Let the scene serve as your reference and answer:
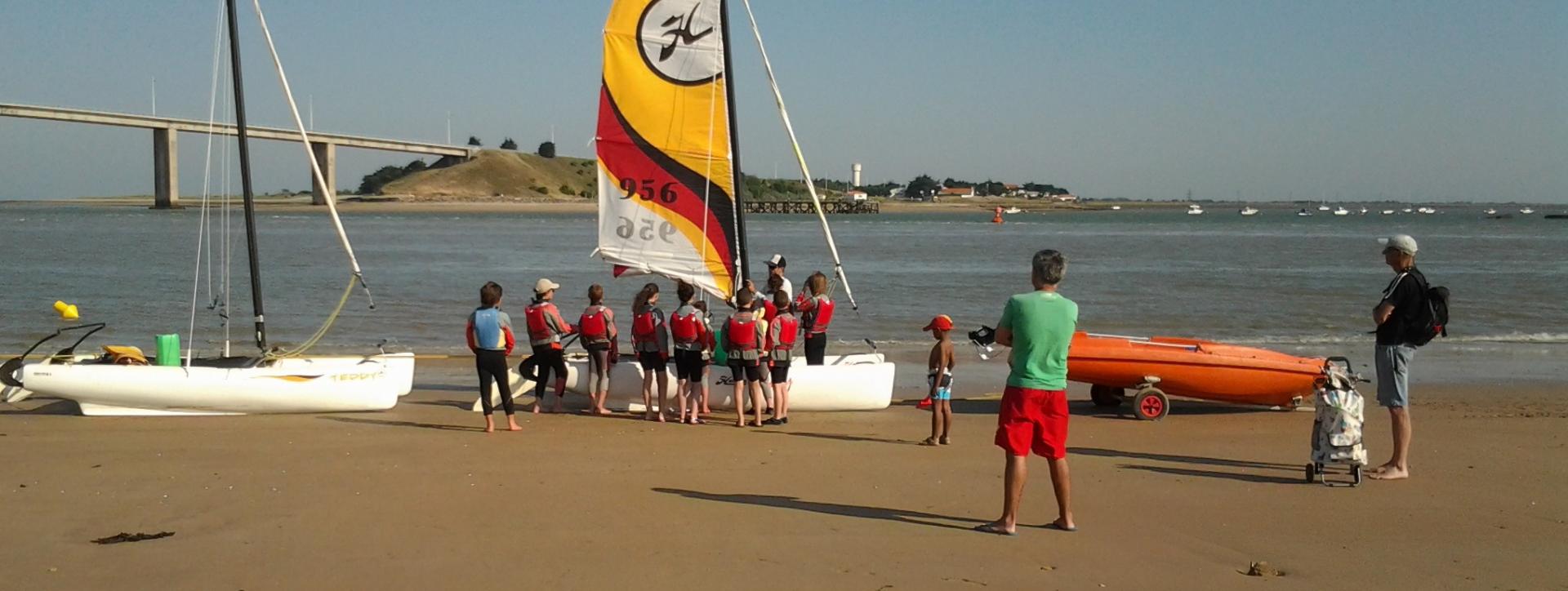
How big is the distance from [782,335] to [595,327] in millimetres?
1584

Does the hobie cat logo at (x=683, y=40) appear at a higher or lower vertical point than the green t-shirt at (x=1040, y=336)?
higher

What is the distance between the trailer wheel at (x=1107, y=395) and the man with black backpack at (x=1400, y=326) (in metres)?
3.61

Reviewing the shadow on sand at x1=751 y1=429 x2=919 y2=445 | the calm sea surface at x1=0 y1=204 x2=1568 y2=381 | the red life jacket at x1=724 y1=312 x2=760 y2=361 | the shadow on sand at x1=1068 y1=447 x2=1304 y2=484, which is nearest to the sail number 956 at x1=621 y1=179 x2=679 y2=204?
the red life jacket at x1=724 y1=312 x2=760 y2=361

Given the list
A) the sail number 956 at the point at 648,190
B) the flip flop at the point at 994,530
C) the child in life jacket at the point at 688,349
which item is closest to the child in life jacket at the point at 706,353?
the child in life jacket at the point at 688,349

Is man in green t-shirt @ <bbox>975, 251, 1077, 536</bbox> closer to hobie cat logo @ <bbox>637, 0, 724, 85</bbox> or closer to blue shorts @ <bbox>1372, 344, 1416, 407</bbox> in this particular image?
blue shorts @ <bbox>1372, 344, 1416, 407</bbox>

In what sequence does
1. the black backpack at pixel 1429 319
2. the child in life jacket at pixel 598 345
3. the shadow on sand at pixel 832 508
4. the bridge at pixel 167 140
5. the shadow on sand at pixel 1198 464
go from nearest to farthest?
the shadow on sand at pixel 832 508, the black backpack at pixel 1429 319, the shadow on sand at pixel 1198 464, the child in life jacket at pixel 598 345, the bridge at pixel 167 140

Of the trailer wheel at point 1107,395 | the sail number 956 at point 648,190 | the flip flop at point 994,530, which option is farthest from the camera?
the sail number 956 at point 648,190

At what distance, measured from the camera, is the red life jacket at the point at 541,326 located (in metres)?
10.6

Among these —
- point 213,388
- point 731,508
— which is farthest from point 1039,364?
point 213,388

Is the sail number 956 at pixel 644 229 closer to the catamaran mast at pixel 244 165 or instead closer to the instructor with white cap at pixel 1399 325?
the catamaran mast at pixel 244 165

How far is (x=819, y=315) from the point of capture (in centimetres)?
1118

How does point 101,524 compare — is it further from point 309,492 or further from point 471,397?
point 471,397

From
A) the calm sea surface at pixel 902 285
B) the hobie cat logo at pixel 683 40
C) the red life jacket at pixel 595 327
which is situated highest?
the hobie cat logo at pixel 683 40

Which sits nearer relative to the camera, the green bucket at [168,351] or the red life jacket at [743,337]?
the red life jacket at [743,337]
